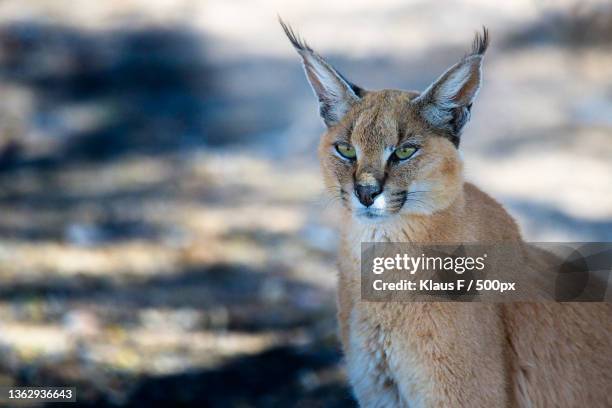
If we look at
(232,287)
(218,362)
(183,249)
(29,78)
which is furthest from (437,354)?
(29,78)

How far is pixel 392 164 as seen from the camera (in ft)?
13.3

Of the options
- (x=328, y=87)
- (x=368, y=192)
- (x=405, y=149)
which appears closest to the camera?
(x=368, y=192)

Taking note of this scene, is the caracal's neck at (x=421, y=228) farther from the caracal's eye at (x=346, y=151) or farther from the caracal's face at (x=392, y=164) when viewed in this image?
the caracal's eye at (x=346, y=151)

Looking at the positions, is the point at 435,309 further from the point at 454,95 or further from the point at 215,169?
the point at 215,169

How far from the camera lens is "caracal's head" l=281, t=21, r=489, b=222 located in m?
4.00

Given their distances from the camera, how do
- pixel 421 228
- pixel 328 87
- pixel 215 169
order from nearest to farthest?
pixel 421 228
pixel 328 87
pixel 215 169

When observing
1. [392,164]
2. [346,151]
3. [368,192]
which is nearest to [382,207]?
[368,192]

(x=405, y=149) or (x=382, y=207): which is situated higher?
(x=405, y=149)

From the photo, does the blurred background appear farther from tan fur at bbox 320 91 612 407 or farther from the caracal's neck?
tan fur at bbox 320 91 612 407

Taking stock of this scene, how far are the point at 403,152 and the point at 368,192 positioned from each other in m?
0.27

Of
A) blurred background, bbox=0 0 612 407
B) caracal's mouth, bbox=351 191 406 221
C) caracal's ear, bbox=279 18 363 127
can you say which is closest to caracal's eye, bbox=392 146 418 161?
caracal's mouth, bbox=351 191 406 221

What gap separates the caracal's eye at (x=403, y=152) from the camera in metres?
4.06

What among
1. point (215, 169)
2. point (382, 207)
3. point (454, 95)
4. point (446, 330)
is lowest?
point (446, 330)

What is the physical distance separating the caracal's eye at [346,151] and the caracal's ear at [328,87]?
21 cm
